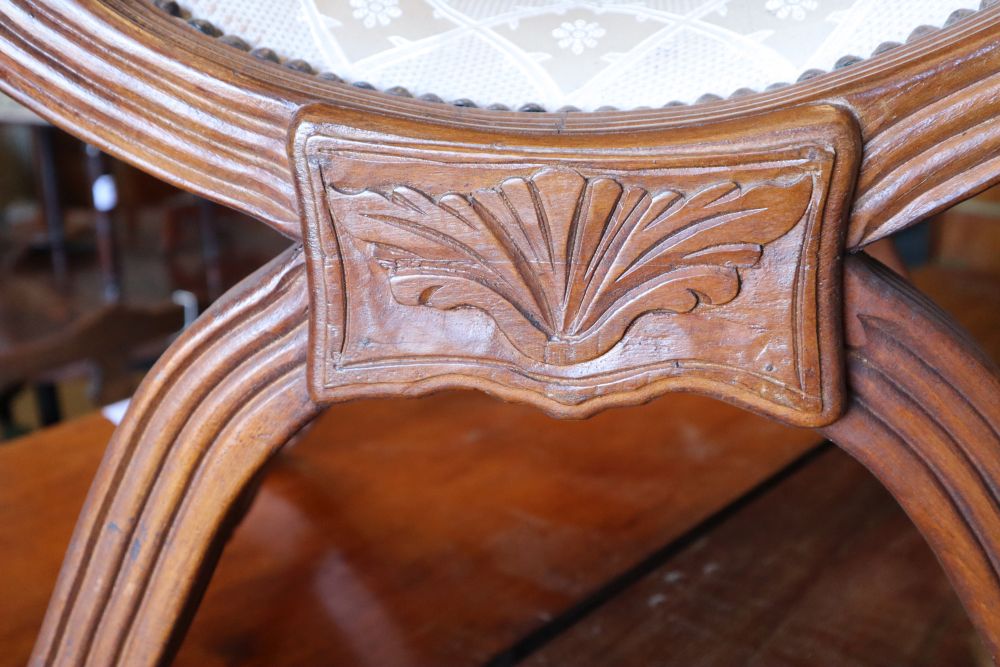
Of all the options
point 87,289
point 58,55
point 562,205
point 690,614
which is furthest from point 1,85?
point 87,289

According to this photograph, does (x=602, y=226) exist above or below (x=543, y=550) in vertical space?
above

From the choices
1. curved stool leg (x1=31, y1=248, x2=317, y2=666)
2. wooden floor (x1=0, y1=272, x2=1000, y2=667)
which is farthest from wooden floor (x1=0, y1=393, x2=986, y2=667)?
curved stool leg (x1=31, y1=248, x2=317, y2=666)

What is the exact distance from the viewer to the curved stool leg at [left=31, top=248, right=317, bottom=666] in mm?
285

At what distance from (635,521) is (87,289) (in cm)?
143

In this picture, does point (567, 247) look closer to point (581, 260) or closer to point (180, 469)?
point (581, 260)

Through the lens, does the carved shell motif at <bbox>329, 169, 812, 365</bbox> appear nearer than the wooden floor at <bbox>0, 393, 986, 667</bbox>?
Yes

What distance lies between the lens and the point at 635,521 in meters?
0.59

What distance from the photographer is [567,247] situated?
0.83 ft

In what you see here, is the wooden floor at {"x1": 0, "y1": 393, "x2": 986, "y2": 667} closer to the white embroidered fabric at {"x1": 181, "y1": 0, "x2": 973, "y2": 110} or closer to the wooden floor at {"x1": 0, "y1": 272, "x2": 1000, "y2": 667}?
the wooden floor at {"x1": 0, "y1": 272, "x2": 1000, "y2": 667}

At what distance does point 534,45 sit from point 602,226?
0.23 feet

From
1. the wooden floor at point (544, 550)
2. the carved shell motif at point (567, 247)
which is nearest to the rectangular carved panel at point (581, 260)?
the carved shell motif at point (567, 247)

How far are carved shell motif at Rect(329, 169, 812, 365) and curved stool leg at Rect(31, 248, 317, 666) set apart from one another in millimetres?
43

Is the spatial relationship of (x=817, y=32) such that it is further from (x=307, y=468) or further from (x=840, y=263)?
(x=307, y=468)

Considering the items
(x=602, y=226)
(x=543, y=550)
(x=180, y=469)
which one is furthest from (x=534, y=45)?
(x=543, y=550)
